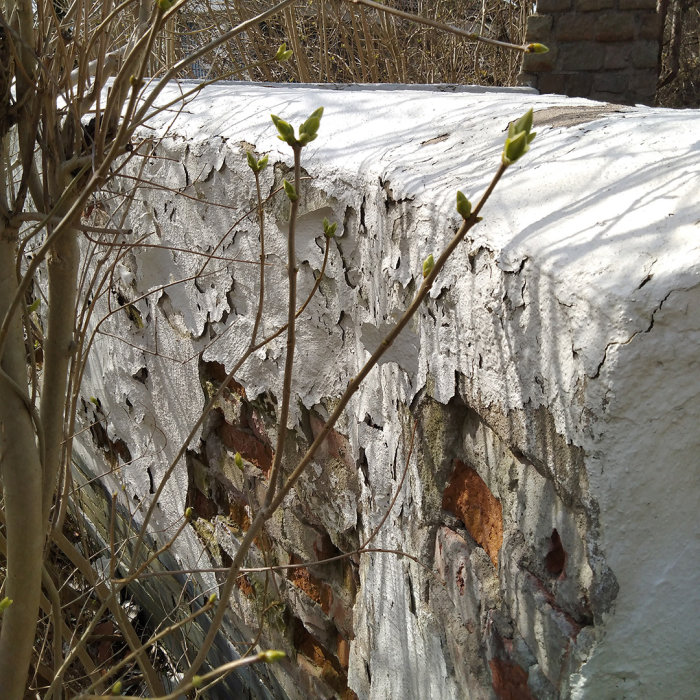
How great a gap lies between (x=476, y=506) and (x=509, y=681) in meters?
0.22

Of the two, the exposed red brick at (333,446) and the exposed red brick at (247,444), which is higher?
the exposed red brick at (333,446)

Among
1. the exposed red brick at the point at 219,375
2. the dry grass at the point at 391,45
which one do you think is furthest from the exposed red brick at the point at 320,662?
the dry grass at the point at 391,45

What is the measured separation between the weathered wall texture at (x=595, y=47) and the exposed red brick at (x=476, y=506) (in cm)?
288

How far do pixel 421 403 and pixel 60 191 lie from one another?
62 cm

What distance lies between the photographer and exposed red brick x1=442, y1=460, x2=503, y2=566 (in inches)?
41.4

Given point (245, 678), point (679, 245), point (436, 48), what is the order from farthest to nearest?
1. point (436, 48)
2. point (245, 678)
3. point (679, 245)

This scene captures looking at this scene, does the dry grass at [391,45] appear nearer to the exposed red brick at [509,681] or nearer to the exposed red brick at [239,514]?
the exposed red brick at [239,514]

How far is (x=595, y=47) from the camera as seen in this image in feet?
11.8

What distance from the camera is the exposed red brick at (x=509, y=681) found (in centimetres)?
99

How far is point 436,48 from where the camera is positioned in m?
4.86

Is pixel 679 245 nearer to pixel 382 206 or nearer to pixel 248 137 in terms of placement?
pixel 382 206

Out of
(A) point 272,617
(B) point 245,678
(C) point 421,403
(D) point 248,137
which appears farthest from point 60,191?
(B) point 245,678

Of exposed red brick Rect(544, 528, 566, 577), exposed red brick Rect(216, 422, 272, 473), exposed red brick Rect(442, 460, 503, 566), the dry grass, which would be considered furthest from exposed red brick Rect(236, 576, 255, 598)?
the dry grass

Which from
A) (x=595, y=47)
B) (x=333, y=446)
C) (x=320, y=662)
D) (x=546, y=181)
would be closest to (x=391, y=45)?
(x=595, y=47)
